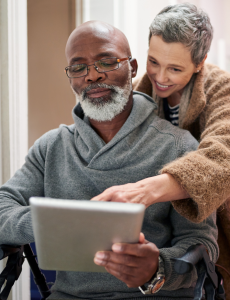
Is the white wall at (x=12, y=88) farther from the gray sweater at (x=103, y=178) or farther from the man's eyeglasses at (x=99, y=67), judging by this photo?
the man's eyeglasses at (x=99, y=67)

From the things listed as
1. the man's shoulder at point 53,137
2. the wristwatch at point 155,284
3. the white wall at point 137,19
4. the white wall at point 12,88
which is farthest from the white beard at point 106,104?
the white wall at point 137,19

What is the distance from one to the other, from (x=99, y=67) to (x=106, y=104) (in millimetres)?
145

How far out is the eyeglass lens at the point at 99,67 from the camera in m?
1.31

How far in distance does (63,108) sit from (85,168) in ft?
3.99

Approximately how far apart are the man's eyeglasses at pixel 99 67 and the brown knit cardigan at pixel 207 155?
36 cm

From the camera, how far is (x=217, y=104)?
1.41 metres

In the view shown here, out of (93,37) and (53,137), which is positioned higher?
(93,37)

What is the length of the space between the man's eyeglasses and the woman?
0.69 feet

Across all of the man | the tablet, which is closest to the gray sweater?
the man

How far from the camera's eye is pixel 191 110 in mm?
1449

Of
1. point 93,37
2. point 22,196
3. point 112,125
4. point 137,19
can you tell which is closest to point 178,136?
point 112,125

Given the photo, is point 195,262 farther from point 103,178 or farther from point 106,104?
point 106,104

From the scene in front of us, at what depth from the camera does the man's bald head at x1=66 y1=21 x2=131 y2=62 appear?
1319mm

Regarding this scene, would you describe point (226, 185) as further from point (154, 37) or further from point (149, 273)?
point (154, 37)
